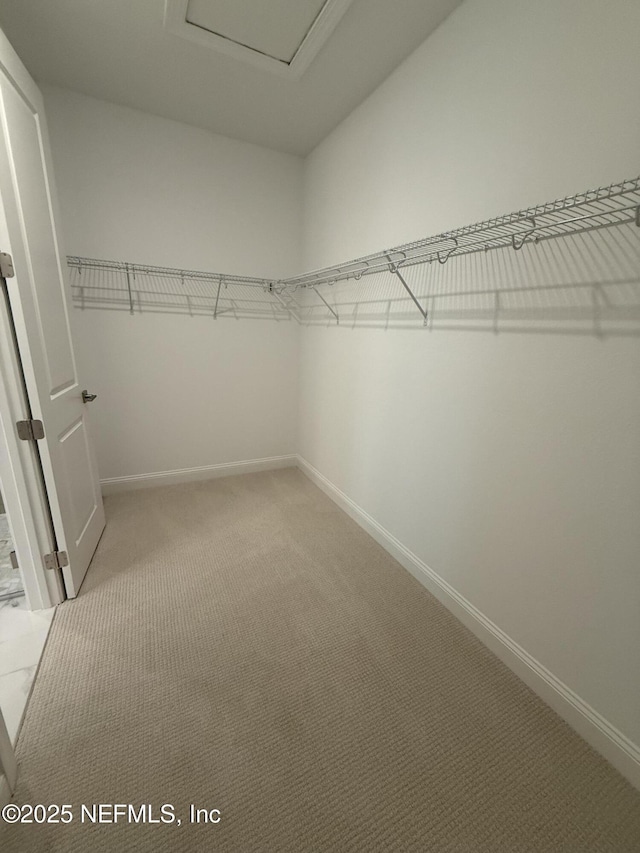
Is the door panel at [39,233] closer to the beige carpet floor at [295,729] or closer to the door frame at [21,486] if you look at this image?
the door frame at [21,486]

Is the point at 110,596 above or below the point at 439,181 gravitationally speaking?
below

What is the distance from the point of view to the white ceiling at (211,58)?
1.43 m

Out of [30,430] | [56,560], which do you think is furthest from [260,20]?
[56,560]

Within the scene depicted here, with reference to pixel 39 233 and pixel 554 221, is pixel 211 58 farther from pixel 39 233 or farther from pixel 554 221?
pixel 554 221

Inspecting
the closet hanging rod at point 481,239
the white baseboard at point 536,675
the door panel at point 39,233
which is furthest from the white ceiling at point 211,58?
the white baseboard at point 536,675

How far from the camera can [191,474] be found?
9.49 ft

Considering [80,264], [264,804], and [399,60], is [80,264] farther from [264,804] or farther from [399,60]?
[264,804]

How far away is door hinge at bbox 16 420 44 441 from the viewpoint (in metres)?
1.36

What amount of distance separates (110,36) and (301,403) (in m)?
2.38

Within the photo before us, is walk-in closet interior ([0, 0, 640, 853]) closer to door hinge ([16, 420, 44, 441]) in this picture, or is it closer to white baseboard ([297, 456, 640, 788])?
white baseboard ([297, 456, 640, 788])

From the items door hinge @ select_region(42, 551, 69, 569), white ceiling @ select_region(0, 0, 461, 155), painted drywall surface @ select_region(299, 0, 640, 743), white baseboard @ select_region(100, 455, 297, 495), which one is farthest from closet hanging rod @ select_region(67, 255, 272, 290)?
door hinge @ select_region(42, 551, 69, 569)

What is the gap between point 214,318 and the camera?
269 cm

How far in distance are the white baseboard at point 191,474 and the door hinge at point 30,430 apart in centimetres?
133

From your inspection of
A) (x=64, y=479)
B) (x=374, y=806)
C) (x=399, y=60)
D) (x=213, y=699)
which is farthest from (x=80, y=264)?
(x=374, y=806)
